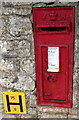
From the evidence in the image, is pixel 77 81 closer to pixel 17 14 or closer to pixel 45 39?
pixel 45 39

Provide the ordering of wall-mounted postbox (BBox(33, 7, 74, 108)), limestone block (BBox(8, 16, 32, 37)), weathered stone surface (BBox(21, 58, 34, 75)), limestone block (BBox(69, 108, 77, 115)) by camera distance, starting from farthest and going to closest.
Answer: limestone block (BBox(69, 108, 77, 115)) → weathered stone surface (BBox(21, 58, 34, 75)) → limestone block (BBox(8, 16, 32, 37)) → wall-mounted postbox (BBox(33, 7, 74, 108))

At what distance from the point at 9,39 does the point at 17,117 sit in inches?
41.7

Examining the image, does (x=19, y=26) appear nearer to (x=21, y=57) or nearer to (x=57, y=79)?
(x=21, y=57)

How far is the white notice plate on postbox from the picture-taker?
2084mm

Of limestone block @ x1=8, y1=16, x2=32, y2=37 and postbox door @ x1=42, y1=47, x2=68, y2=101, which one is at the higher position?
limestone block @ x1=8, y1=16, x2=32, y2=37

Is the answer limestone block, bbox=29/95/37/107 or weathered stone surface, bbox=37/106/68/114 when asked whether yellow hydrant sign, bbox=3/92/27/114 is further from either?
weathered stone surface, bbox=37/106/68/114

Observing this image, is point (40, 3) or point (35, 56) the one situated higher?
point (40, 3)

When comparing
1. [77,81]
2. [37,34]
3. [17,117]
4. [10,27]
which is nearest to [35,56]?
[37,34]

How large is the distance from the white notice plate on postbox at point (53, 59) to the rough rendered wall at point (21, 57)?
216 millimetres

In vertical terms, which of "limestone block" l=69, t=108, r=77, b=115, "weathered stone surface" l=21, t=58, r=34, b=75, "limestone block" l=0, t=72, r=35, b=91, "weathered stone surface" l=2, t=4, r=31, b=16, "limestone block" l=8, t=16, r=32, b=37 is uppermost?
"weathered stone surface" l=2, t=4, r=31, b=16

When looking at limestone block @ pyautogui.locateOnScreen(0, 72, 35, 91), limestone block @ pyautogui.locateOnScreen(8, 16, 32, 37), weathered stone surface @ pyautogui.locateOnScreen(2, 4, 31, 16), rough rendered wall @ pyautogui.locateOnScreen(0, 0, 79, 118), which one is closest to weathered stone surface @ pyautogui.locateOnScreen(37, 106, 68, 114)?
rough rendered wall @ pyautogui.locateOnScreen(0, 0, 79, 118)

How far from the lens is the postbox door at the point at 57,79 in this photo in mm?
2107

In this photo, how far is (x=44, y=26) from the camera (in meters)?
2.00

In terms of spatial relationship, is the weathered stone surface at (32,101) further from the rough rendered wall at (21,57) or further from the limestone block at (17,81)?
the limestone block at (17,81)
